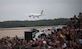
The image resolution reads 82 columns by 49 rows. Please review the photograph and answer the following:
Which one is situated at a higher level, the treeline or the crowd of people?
the treeline

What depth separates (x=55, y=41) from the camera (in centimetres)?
732

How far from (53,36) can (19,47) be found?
3.61ft

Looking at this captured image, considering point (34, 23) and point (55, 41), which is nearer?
point (55, 41)

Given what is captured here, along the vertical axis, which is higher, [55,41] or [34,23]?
[34,23]

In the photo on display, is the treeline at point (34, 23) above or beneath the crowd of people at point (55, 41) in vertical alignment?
above

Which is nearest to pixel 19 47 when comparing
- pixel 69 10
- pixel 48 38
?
pixel 48 38

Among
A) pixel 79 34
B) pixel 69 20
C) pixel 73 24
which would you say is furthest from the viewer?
pixel 69 20

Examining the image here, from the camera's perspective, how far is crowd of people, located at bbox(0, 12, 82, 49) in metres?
6.77

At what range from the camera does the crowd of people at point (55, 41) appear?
6.77 m

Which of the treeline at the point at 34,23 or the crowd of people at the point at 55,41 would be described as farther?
the treeline at the point at 34,23

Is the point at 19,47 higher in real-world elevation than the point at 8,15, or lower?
lower

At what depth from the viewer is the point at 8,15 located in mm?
9297

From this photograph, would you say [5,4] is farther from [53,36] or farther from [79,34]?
[79,34]

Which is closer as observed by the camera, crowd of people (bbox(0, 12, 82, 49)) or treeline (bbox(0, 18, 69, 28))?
crowd of people (bbox(0, 12, 82, 49))
